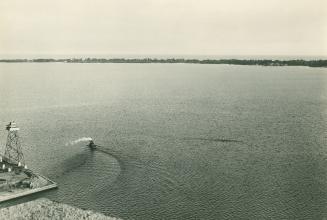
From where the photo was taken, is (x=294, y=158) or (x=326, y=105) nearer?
(x=294, y=158)

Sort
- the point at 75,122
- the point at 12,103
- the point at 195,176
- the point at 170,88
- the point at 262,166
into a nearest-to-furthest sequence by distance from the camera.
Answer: the point at 195,176 → the point at 262,166 → the point at 75,122 → the point at 12,103 → the point at 170,88

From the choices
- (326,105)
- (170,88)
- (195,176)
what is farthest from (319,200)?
(170,88)

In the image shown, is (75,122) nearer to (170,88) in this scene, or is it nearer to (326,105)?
(326,105)

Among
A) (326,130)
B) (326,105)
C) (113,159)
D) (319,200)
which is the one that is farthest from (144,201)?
(326,105)

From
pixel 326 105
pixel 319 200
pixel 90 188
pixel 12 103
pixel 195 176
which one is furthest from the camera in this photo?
pixel 12 103

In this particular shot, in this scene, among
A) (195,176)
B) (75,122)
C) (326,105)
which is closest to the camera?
(195,176)

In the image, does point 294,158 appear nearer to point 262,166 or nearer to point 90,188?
point 262,166
